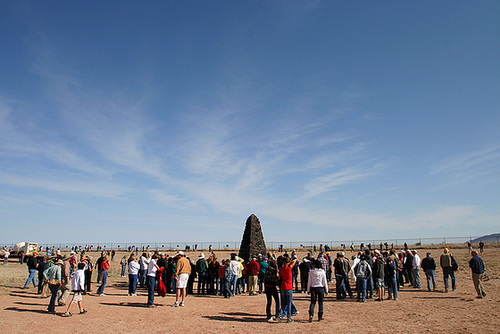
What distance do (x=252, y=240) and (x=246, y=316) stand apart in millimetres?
14128

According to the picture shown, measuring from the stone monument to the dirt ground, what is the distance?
10468 millimetres

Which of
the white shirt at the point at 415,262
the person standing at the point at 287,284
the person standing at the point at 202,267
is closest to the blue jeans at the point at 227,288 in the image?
the person standing at the point at 202,267

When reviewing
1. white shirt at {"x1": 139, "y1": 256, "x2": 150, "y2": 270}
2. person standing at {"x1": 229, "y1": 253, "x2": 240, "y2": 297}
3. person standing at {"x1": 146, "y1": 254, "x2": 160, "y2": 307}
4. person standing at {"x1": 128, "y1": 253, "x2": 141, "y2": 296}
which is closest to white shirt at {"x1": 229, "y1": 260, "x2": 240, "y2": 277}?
person standing at {"x1": 229, "y1": 253, "x2": 240, "y2": 297}

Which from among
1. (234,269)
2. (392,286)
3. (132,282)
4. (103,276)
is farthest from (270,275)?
(103,276)

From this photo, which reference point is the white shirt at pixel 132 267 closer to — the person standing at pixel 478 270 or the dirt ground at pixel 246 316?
the dirt ground at pixel 246 316

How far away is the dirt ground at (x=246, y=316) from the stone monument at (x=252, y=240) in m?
10.5

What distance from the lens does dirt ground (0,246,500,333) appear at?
8.28 m

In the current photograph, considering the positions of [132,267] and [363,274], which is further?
[132,267]

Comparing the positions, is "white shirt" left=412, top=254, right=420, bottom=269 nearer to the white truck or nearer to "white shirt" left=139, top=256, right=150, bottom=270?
"white shirt" left=139, top=256, right=150, bottom=270

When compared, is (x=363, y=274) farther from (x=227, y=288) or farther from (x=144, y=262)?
(x=144, y=262)

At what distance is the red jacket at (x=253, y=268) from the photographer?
14826 mm

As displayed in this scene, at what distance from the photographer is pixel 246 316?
10.1 m

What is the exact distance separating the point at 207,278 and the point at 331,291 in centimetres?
581

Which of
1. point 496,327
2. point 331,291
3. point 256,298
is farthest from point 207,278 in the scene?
point 496,327
